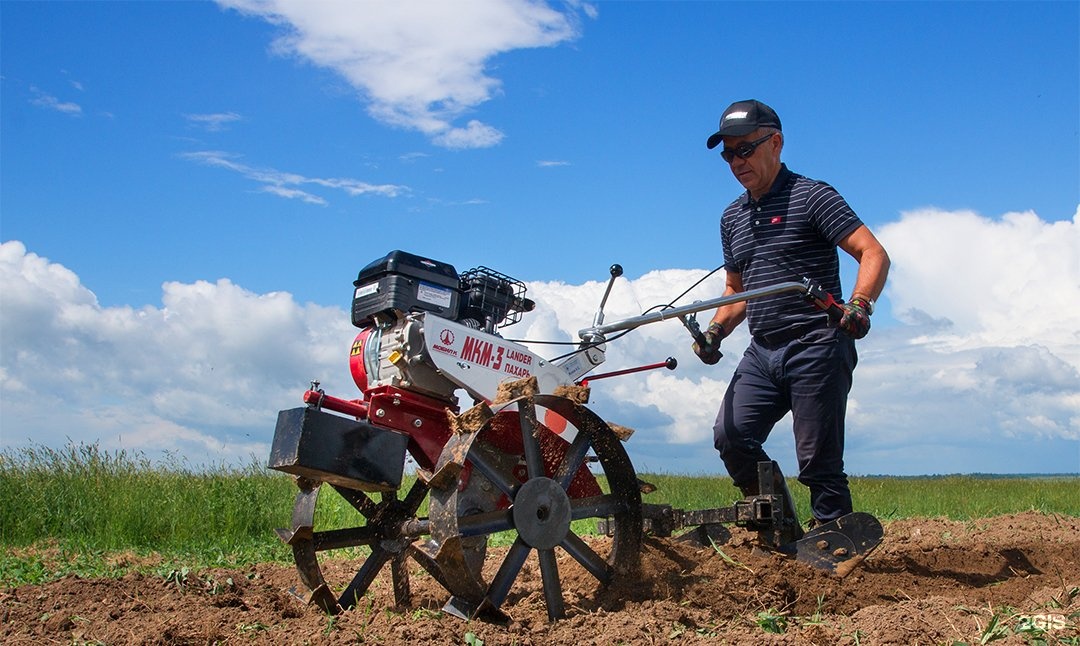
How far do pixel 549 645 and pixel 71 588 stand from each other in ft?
9.63

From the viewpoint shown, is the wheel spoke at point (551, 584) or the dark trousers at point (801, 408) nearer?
the wheel spoke at point (551, 584)

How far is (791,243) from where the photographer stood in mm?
5348

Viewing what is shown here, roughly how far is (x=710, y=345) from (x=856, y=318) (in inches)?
41.6

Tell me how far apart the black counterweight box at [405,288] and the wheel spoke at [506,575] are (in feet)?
4.13

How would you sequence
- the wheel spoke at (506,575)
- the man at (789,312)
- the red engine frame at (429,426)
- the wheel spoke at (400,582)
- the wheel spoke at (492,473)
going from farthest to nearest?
the man at (789,312) → the wheel spoke at (400,582) → the red engine frame at (429,426) → the wheel spoke at (492,473) → the wheel spoke at (506,575)

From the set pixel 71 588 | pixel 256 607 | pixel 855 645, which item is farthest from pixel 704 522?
pixel 71 588

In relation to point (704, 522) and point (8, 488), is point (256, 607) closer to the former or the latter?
point (704, 522)

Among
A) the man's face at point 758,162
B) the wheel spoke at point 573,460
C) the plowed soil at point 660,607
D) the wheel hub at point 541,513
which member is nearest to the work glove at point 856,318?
the man's face at point 758,162

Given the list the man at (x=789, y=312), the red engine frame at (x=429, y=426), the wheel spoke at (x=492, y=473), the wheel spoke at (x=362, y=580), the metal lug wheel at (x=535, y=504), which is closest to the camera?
the metal lug wheel at (x=535, y=504)

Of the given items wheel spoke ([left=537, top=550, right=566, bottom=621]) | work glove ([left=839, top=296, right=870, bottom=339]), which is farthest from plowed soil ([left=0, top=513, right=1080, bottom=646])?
work glove ([left=839, top=296, right=870, bottom=339])

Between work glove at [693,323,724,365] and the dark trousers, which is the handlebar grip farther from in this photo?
work glove at [693,323,724,365]

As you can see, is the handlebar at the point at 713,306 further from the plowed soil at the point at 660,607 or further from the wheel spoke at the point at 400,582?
the wheel spoke at the point at 400,582

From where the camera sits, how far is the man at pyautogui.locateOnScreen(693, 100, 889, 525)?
16.9ft

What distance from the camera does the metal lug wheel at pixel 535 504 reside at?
405 cm
